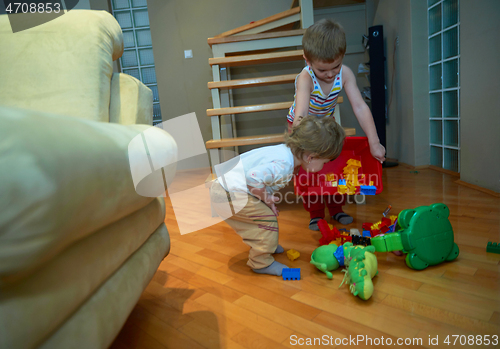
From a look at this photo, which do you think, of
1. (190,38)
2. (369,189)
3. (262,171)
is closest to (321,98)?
(369,189)

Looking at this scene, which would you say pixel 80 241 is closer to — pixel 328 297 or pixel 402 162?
pixel 328 297

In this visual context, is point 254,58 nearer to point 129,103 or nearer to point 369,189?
point 369,189

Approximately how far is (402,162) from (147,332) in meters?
2.64

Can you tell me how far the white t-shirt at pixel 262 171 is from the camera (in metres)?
1.02

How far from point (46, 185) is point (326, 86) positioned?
125 centimetres

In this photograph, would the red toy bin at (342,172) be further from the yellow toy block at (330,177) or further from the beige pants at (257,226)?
the beige pants at (257,226)

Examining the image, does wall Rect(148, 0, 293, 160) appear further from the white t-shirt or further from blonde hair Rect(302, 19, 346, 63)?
the white t-shirt

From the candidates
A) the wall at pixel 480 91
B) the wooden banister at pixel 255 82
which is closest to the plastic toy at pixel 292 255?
the wooden banister at pixel 255 82

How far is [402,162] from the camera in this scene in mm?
2852

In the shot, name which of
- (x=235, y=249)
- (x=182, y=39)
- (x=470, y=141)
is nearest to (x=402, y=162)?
(x=470, y=141)

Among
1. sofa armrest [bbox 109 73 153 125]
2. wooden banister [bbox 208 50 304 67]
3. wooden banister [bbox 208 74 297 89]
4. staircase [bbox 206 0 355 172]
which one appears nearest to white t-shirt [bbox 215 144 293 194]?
sofa armrest [bbox 109 73 153 125]

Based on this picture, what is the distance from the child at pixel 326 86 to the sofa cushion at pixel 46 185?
0.88 m

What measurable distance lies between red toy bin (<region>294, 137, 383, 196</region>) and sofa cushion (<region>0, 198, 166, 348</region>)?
945mm

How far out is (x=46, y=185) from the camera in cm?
34
